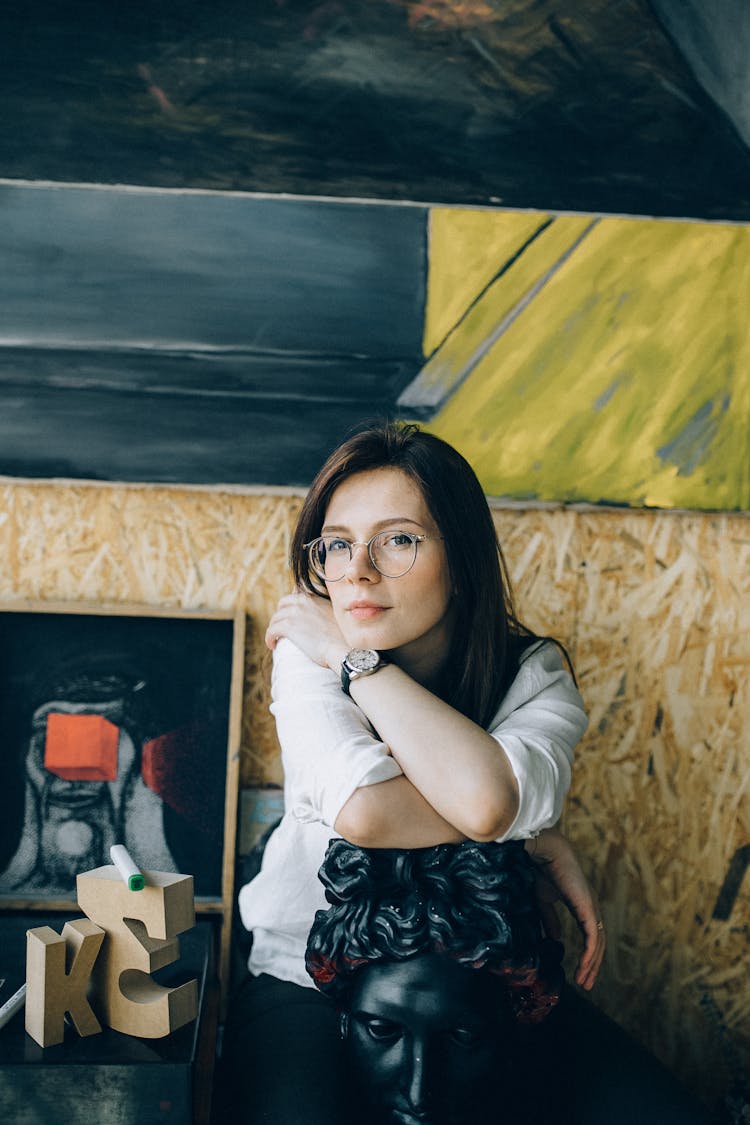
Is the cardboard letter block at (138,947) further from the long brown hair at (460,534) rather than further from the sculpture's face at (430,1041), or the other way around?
the long brown hair at (460,534)

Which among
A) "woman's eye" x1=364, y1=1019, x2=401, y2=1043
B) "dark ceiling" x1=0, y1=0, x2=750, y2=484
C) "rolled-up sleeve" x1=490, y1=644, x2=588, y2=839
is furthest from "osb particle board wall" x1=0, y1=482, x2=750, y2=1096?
"woman's eye" x1=364, y1=1019, x2=401, y2=1043

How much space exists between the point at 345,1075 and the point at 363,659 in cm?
62

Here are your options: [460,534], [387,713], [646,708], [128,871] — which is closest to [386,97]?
[460,534]

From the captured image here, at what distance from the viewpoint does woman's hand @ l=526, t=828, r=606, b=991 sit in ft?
4.68

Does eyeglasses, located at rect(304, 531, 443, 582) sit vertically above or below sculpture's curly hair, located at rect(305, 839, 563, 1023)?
above

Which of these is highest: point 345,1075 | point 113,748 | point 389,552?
point 389,552

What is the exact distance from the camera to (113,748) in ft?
5.72

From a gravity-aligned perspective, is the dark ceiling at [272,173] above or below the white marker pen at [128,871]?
above

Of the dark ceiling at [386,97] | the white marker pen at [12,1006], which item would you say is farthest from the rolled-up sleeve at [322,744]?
the dark ceiling at [386,97]

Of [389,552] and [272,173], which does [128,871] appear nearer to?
[389,552]

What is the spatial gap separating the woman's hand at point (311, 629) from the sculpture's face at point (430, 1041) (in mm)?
469

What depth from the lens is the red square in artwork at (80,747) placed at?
68.2 inches

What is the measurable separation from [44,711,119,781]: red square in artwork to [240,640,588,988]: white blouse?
41cm

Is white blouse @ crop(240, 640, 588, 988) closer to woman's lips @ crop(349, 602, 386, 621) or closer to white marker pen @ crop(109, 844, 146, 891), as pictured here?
woman's lips @ crop(349, 602, 386, 621)
